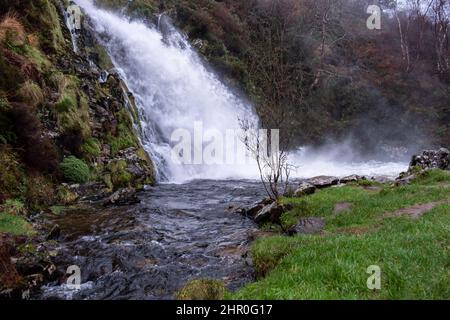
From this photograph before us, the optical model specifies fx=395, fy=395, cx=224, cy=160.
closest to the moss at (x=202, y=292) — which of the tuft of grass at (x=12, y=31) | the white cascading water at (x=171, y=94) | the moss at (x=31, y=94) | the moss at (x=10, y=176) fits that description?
the moss at (x=10, y=176)

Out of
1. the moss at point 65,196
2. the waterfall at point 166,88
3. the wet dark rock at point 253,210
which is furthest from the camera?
the waterfall at point 166,88

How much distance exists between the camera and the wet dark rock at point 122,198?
13422mm

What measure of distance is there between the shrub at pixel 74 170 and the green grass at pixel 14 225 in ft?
12.6

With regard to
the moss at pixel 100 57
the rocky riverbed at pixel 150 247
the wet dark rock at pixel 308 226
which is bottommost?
the rocky riverbed at pixel 150 247

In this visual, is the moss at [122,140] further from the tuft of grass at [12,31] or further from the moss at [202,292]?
the moss at [202,292]

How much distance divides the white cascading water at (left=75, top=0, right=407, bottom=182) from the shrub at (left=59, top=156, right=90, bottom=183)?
211 inches

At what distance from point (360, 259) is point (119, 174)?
11.7 m

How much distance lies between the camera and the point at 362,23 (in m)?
47.2

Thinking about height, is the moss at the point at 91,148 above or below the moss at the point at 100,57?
below

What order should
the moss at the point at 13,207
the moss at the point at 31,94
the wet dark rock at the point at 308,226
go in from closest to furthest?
the wet dark rock at the point at 308,226
the moss at the point at 13,207
the moss at the point at 31,94

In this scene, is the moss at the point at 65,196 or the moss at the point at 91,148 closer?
the moss at the point at 65,196

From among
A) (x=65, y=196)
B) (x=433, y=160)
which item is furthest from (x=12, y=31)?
(x=433, y=160)

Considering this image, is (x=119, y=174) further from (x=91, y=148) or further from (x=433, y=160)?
(x=433, y=160)
